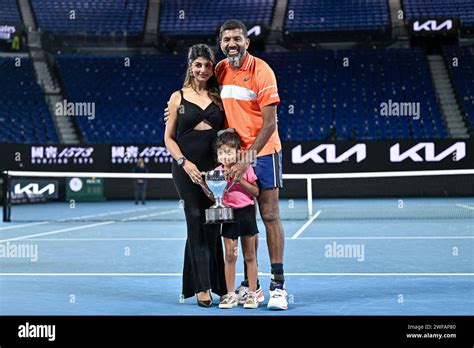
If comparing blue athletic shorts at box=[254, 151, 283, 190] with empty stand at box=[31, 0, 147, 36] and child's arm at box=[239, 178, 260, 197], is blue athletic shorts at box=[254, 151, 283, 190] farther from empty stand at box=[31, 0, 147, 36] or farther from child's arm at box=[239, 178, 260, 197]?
empty stand at box=[31, 0, 147, 36]

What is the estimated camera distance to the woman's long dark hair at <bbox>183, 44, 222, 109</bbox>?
19.0ft

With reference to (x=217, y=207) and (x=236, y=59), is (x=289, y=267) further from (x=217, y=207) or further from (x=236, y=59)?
(x=236, y=59)

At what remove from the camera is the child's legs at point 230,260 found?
5.95 m

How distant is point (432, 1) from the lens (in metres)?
32.0

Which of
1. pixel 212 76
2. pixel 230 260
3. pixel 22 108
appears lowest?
pixel 230 260

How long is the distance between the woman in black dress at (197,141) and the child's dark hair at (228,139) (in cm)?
22

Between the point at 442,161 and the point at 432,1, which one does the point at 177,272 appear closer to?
the point at 442,161

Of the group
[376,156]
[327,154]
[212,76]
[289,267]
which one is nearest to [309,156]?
[327,154]

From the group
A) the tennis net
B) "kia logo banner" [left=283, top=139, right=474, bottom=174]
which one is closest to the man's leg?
the tennis net

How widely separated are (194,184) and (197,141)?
13.3 inches

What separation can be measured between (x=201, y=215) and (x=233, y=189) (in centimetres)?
33

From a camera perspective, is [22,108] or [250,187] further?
[22,108]

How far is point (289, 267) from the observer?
821 centimetres
